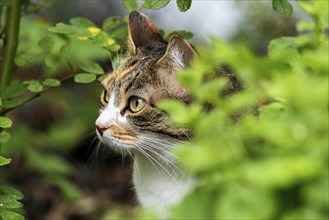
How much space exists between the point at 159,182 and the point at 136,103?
0.27m

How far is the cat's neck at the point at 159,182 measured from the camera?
6.84 feet

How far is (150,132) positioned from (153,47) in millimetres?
331

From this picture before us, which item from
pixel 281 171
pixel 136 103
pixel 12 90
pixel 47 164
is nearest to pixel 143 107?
pixel 136 103

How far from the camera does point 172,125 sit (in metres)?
2.06

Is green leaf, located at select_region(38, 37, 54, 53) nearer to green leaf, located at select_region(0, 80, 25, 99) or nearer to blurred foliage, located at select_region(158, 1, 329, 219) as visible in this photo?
green leaf, located at select_region(0, 80, 25, 99)

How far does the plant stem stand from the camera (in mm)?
2426

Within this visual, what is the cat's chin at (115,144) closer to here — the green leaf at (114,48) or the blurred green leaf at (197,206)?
the green leaf at (114,48)

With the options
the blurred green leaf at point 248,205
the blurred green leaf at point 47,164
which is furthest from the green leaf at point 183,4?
the blurred green leaf at point 47,164

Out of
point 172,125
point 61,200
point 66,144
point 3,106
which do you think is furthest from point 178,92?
point 66,144

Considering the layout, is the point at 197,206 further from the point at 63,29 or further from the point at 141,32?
the point at 141,32

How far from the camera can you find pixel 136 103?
82.2 inches

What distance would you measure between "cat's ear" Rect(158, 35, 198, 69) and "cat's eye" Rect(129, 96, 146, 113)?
14cm

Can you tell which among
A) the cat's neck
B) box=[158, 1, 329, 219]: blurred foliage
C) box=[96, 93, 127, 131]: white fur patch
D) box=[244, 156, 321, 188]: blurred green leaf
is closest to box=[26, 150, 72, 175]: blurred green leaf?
the cat's neck

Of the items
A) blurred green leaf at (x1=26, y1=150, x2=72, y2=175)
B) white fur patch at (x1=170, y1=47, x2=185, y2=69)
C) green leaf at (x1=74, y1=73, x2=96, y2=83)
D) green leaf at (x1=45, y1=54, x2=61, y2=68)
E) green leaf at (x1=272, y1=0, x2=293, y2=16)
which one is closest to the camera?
green leaf at (x1=272, y1=0, x2=293, y2=16)
